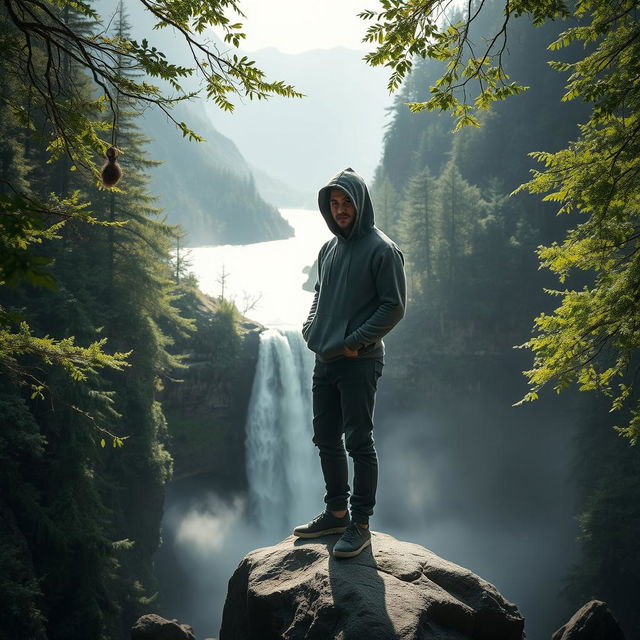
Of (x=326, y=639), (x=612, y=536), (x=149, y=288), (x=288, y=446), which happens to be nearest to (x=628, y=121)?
(x=326, y=639)

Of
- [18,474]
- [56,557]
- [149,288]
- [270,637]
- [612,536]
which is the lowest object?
[612,536]

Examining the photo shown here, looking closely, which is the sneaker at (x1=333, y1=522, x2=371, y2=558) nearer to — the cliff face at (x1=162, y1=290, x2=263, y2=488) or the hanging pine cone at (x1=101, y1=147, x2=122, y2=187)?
the hanging pine cone at (x1=101, y1=147, x2=122, y2=187)

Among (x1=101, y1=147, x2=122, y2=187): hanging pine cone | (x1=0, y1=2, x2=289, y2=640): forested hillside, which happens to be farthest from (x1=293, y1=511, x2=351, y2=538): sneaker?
(x1=101, y1=147, x2=122, y2=187): hanging pine cone

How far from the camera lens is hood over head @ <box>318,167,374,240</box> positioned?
412 centimetres

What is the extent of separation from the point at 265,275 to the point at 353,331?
58288 millimetres

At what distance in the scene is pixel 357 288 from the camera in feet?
13.6

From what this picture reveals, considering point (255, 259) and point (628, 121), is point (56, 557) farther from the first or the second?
point (255, 259)

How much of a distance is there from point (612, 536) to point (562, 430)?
1491 cm

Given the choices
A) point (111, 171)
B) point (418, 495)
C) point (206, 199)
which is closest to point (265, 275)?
point (418, 495)

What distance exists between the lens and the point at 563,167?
569 centimetres

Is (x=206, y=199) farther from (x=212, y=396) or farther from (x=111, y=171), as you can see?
(x=111, y=171)

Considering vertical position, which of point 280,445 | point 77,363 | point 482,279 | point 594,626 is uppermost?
point 482,279

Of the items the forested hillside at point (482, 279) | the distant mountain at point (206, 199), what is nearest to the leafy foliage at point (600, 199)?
the forested hillside at point (482, 279)

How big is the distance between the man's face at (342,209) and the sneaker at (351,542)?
7.70ft
